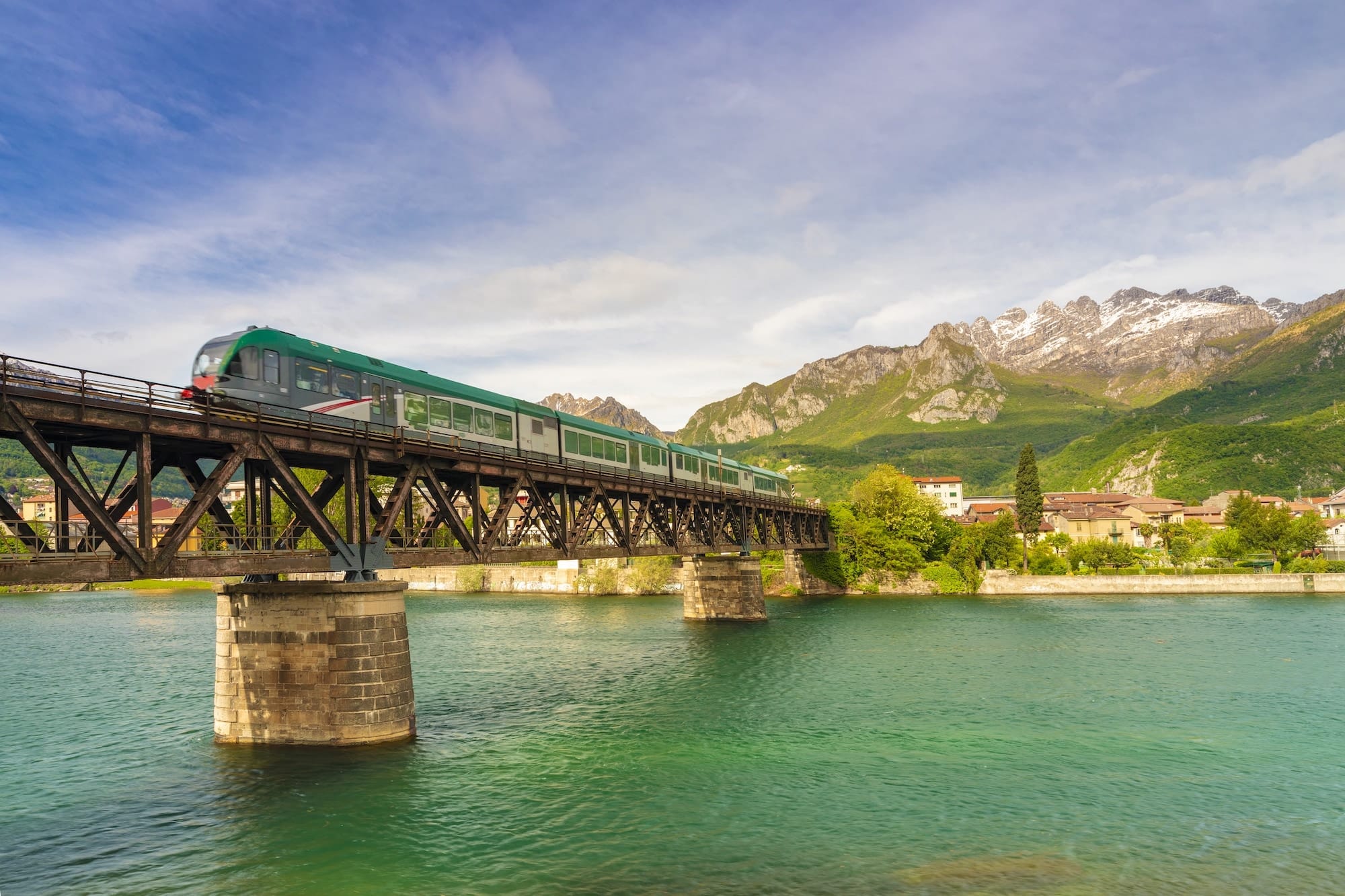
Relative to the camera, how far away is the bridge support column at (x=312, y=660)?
28.6m

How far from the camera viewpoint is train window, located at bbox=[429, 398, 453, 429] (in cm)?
3762

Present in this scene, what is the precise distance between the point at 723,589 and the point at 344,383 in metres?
50.6

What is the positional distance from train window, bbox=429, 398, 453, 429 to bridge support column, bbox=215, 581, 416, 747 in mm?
9837

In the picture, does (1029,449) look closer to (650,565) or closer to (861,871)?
(650,565)

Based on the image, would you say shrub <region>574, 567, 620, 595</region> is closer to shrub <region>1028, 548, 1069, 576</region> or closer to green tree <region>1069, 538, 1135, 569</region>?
shrub <region>1028, 548, 1069, 576</region>

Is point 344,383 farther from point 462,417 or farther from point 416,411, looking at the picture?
point 462,417

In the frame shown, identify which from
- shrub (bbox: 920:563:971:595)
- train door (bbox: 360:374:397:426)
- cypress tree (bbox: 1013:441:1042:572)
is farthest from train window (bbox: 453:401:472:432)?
cypress tree (bbox: 1013:441:1042:572)

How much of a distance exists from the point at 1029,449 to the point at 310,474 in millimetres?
94509

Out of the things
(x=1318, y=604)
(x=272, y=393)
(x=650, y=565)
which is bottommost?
(x=1318, y=604)

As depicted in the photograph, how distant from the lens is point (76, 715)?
40375 mm

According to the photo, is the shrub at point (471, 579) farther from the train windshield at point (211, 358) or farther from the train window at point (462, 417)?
the train windshield at point (211, 358)

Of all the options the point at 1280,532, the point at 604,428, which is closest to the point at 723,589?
the point at 604,428

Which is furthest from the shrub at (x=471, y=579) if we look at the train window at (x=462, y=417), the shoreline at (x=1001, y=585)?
the train window at (x=462, y=417)

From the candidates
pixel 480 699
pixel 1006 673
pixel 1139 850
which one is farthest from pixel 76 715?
pixel 1006 673
